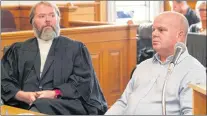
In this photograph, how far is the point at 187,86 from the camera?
293cm

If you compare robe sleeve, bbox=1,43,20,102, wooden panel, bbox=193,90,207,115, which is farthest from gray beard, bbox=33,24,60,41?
wooden panel, bbox=193,90,207,115

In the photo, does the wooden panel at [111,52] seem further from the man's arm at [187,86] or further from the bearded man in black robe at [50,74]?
Result: the man's arm at [187,86]

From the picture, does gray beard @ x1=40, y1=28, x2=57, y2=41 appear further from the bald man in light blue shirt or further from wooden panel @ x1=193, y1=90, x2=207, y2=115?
wooden panel @ x1=193, y1=90, x2=207, y2=115

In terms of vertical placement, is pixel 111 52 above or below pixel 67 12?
below

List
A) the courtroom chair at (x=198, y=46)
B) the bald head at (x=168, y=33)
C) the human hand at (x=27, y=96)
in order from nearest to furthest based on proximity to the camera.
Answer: the bald head at (x=168, y=33) < the human hand at (x=27, y=96) < the courtroom chair at (x=198, y=46)

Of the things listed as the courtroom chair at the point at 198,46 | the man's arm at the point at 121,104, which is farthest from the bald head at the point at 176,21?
the courtroom chair at the point at 198,46

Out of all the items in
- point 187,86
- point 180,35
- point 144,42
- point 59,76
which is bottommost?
point 144,42

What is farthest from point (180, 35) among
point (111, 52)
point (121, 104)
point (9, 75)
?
point (111, 52)

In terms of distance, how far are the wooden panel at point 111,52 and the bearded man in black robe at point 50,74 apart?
56.8 inches

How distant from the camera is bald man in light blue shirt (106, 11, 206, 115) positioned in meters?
2.96

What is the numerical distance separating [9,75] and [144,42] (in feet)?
14.1

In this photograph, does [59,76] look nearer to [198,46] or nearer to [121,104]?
[121,104]

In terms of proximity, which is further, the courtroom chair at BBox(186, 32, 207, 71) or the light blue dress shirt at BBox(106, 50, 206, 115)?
the courtroom chair at BBox(186, 32, 207, 71)

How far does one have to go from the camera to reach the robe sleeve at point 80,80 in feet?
12.9
